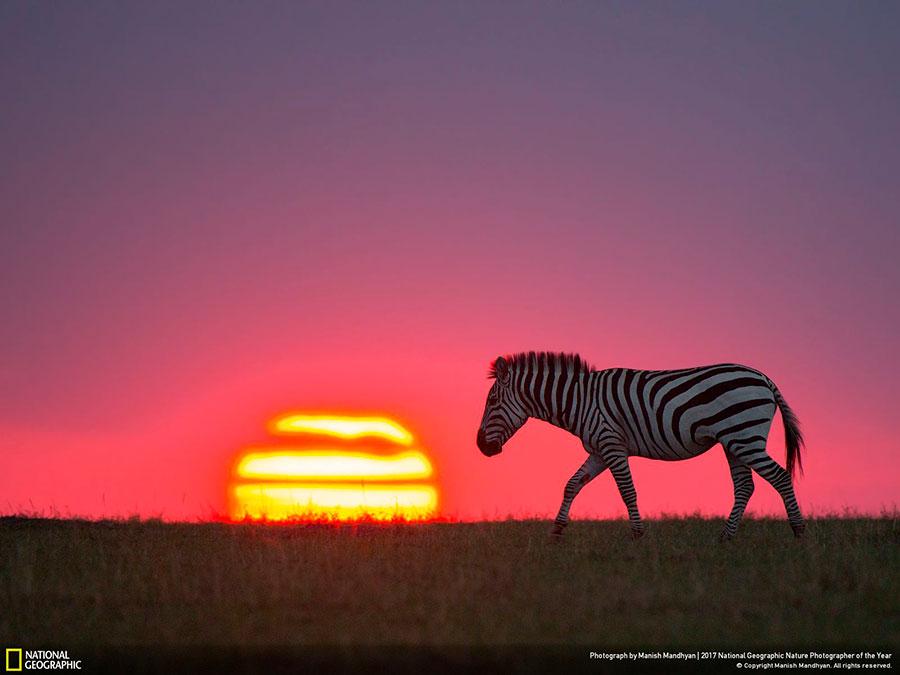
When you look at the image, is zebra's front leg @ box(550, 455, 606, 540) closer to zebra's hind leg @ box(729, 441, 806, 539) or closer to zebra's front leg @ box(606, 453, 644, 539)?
zebra's front leg @ box(606, 453, 644, 539)

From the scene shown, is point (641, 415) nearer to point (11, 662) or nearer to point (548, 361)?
point (548, 361)

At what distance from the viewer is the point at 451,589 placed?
11594 millimetres

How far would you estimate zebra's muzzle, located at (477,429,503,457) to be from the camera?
1912 centimetres

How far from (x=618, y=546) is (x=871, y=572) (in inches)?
164

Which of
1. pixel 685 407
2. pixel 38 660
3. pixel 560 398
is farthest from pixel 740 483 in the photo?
pixel 38 660

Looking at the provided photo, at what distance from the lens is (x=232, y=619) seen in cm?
1012

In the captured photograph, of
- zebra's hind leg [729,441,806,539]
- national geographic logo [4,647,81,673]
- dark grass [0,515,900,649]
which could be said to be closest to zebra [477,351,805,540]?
zebra's hind leg [729,441,806,539]

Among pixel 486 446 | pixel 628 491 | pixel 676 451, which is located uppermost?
pixel 486 446

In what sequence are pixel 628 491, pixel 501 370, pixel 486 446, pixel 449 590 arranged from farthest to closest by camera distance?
pixel 486 446 → pixel 501 370 → pixel 628 491 → pixel 449 590

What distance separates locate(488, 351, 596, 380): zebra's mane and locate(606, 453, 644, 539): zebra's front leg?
207 cm

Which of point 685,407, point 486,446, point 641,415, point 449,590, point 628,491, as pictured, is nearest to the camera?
point 449,590

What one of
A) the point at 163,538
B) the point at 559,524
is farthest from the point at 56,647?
the point at 559,524

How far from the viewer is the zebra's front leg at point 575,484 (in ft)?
57.2

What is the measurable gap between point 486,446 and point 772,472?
519 cm
